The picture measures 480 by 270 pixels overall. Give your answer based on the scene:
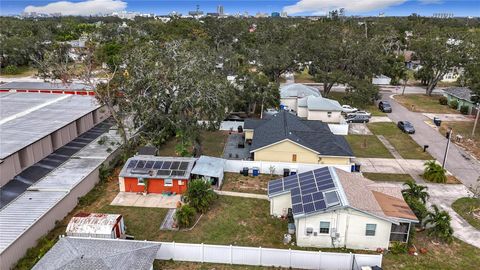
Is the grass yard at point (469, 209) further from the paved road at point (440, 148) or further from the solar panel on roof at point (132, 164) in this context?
the solar panel on roof at point (132, 164)

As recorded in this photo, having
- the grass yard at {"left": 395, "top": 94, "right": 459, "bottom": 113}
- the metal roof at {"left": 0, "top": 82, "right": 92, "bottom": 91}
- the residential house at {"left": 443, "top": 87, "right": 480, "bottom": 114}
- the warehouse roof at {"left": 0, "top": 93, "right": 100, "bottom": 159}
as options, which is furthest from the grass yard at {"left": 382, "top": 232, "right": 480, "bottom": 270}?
the metal roof at {"left": 0, "top": 82, "right": 92, "bottom": 91}

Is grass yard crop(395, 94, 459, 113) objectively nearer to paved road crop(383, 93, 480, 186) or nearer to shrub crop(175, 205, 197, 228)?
paved road crop(383, 93, 480, 186)

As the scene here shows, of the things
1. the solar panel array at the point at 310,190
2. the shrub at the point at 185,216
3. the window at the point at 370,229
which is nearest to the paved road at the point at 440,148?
the window at the point at 370,229

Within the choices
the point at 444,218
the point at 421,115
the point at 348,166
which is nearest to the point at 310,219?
the point at 444,218

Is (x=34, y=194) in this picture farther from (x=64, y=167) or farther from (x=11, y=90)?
(x=11, y=90)

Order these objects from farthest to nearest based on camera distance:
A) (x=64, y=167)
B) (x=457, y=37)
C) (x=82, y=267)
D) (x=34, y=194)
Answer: (x=457, y=37) < (x=64, y=167) < (x=34, y=194) < (x=82, y=267)

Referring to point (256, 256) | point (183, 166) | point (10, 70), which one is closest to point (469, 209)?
point (256, 256)
